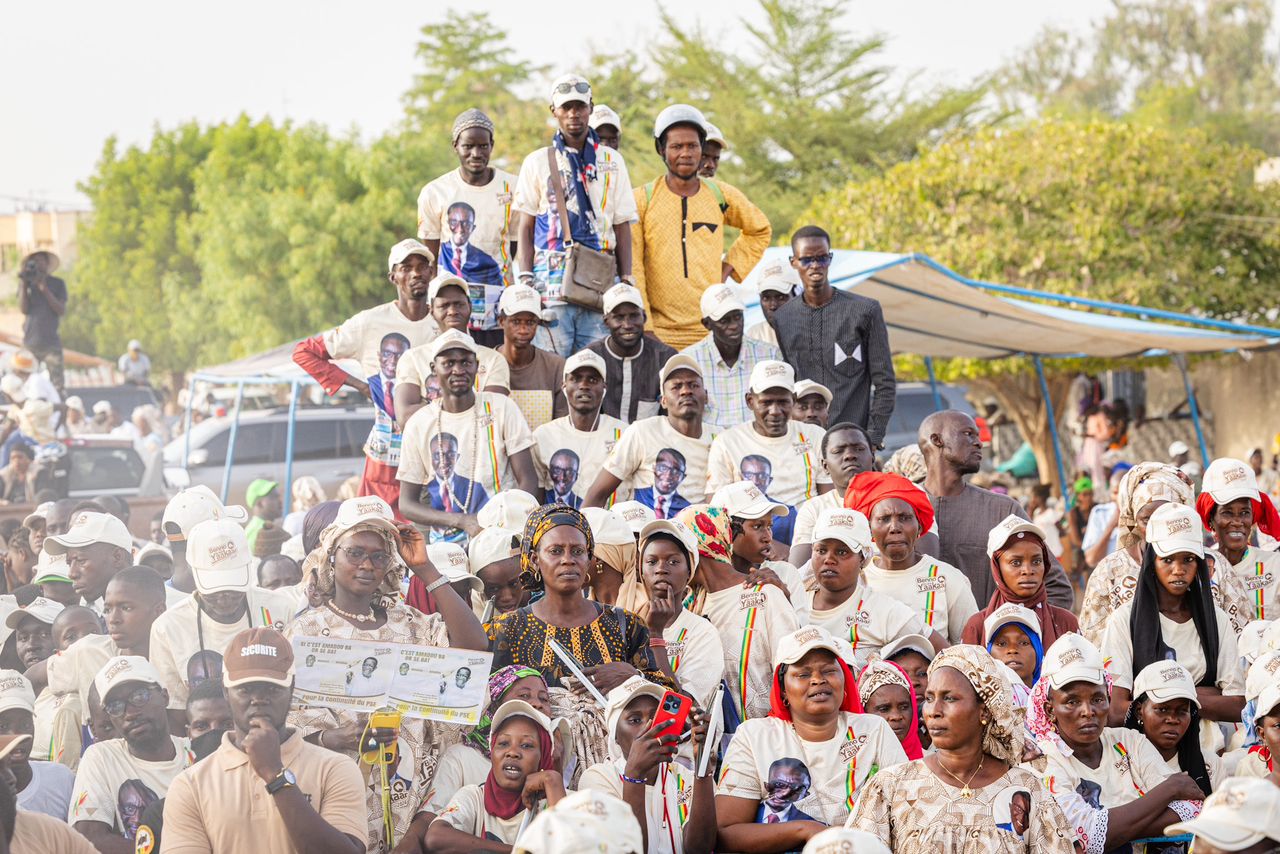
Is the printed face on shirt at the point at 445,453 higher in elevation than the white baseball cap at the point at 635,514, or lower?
higher

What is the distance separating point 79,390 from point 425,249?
Result: 635 inches

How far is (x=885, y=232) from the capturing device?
2114 centimetres

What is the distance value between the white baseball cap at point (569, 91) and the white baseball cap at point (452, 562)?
3.05 meters

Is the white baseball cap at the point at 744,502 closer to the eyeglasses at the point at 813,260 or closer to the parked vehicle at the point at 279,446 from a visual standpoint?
the eyeglasses at the point at 813,260

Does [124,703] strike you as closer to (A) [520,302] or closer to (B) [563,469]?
(B) [563,469]

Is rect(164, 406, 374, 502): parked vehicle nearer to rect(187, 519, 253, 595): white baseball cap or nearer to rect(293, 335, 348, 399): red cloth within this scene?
rect(293, 335, 348, 399): red cloth


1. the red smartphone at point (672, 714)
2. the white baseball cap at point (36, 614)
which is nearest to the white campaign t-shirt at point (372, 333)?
the white baseball cap at point (36, 614)

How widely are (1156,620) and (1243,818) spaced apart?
2381 mm

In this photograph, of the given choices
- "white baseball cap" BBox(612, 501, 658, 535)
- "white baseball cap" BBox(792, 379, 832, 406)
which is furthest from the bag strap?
"white baseball cap" BBox(612, 501, 658, 535)

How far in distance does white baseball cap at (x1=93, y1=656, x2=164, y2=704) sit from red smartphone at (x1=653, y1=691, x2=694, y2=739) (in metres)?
1.67

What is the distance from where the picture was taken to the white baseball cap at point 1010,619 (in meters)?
5.59

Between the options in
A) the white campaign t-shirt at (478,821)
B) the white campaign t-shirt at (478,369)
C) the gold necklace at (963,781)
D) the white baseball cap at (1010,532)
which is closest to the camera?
the gold necklace at (963,781)

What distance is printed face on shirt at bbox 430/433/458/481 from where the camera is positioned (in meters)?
7.12

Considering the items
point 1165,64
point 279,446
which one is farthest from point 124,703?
point 1165,64
